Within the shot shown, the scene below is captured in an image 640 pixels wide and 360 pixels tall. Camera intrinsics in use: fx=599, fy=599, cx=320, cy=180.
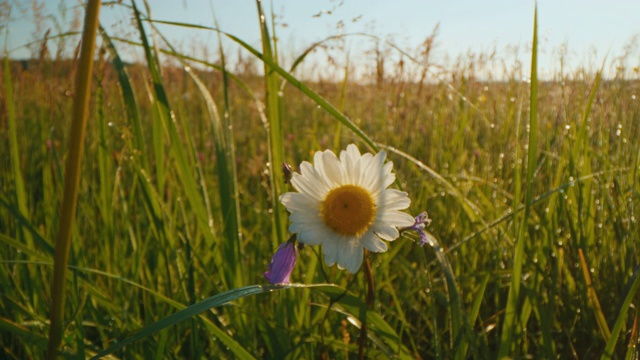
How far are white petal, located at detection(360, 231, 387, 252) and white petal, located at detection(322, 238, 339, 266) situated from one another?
4 cm

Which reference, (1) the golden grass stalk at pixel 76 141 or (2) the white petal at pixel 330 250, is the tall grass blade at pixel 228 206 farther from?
(1) the golden grass stalk at pixel 76 141

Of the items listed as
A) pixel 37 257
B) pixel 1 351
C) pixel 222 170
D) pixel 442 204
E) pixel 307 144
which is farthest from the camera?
pixel 307 144

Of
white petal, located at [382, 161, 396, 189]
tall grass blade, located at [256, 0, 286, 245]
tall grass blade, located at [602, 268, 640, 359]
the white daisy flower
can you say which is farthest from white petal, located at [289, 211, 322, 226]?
tall grass blade, located at [602, 268, 640, 359]

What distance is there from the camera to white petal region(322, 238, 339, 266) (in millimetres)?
753

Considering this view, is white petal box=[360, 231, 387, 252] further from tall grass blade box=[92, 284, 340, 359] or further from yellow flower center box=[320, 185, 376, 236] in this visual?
tall grass blade box=[92, 284, 340, 359]

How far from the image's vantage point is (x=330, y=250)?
765 millimetres

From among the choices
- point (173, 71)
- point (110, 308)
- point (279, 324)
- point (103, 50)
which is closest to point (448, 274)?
point (279, 324)

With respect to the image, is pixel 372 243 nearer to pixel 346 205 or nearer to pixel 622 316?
pixel 346 205

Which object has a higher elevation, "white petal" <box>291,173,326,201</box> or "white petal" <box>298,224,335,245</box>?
"white petal" <box>291,173,326,201</box>

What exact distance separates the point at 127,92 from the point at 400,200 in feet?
1.66

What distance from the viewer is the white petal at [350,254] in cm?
75

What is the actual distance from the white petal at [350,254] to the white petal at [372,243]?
1 cm

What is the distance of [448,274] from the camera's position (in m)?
0.84

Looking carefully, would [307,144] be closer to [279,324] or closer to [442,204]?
[442,204]
